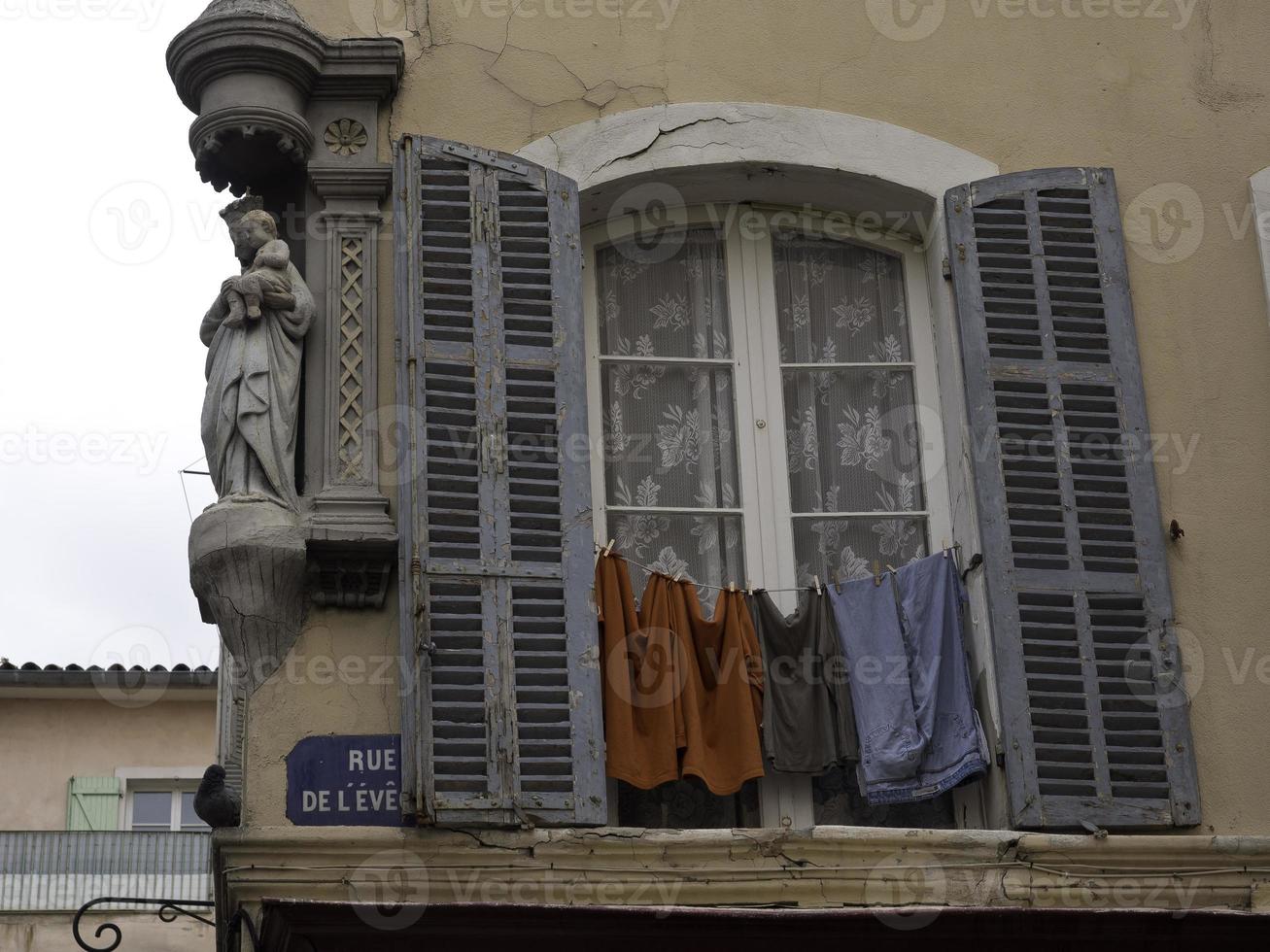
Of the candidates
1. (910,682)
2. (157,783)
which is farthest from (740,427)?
(157,783)

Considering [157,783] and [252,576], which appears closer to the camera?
[252,576]

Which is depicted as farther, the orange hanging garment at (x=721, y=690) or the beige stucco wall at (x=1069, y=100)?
the beige stucco wall at (x=1069, y=100)

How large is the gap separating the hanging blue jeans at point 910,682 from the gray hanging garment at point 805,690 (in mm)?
51

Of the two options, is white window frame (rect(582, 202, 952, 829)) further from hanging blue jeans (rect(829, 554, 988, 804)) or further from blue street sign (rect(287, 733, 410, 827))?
blue street sign (rect(287, 733, 410, 827))

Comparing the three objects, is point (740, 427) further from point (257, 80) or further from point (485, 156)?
point (257, 80)

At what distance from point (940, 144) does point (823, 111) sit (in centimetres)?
46

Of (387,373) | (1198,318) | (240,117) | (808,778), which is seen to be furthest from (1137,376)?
(240,117)

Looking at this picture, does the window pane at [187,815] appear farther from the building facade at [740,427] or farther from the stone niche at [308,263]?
the stone niche at [308,263]

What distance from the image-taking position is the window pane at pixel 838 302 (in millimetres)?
8961

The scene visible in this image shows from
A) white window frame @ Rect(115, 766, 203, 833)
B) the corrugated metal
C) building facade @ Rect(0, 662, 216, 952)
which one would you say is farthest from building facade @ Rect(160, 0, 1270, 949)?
white window frame @ Rect(115, 766, 203, 833)

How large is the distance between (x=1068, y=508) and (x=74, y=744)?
11095 millimetres

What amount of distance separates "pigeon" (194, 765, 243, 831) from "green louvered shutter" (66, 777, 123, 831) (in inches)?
407

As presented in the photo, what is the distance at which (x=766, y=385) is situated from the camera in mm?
8844

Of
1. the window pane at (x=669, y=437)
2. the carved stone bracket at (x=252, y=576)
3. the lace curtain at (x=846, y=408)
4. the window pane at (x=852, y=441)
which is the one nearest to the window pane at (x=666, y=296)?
the window pane at (x=669, y=437)
